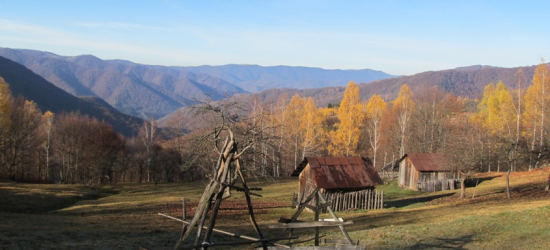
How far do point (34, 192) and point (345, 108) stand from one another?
47235 mm

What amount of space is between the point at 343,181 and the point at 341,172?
0.88 meters

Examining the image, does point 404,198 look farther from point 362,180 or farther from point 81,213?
point 81,213

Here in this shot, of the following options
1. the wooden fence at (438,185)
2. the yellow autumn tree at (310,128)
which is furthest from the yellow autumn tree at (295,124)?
the wooden fence at (438,185)

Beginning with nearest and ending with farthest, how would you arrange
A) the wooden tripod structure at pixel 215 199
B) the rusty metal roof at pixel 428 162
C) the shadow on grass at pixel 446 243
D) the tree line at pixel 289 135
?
the wooden tripod structure at pixel 215 199 < the shadow on grass at pixel 446 243 < the rusty metal roof at pixel 428 162 < the tree line at pixel 289 135

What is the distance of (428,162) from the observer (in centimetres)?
4728

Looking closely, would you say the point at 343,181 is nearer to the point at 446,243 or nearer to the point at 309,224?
the point at 446,243

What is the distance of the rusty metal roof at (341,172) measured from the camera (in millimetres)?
32906

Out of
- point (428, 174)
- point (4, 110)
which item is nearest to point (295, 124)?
point (428, 174)

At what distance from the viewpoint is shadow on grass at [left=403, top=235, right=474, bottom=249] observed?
1609 centimetres

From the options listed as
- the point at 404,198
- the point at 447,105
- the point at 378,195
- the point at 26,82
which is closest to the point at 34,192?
the point at 378,195

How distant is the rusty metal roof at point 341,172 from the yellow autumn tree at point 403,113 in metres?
34.1

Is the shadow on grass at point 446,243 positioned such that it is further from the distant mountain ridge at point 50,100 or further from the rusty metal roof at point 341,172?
the distant mountain ridge at point 50,100

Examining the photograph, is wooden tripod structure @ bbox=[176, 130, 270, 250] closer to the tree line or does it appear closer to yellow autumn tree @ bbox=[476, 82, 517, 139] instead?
the tree line

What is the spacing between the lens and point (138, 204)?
36281 millimetres
